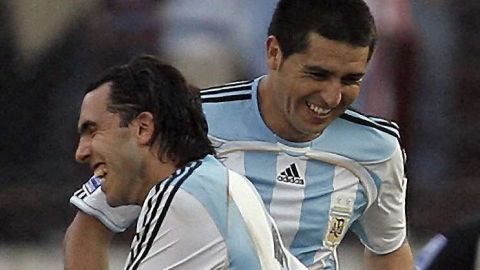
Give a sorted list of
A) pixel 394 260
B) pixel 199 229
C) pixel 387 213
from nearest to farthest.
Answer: pixel 199 229 < pixel 387 213 < pixel 394 260

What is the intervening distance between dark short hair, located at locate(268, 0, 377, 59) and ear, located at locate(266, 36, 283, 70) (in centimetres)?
1

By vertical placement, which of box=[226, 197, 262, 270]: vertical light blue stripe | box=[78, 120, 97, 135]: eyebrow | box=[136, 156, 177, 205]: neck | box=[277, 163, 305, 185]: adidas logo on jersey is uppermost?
box=[78, 120, 97, 135]: eyebrow

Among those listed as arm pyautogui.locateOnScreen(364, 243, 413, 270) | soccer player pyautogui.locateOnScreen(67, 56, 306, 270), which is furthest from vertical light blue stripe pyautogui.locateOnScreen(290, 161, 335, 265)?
soccer player pyautogui.locateOnScreen(67, 56, 306, 270)

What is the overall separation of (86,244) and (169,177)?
3.16 ft

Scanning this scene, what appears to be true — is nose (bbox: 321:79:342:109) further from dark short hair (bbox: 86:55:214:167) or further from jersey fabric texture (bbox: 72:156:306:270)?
jersey fabric texture (bbox: 72:156:306:270)

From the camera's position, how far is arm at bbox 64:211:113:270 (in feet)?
16.8

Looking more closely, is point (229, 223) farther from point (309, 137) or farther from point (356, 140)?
point (356, 140)

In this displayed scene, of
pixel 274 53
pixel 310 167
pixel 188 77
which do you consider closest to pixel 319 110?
pixel 274 53

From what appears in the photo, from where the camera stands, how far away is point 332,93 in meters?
4.84

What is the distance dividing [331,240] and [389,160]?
28cm

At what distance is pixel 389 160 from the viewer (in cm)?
520

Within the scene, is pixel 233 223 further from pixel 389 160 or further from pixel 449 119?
pixel 449 119

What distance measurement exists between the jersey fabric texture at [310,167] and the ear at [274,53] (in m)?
0.13

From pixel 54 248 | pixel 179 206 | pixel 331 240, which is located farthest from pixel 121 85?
pixel 54 248
